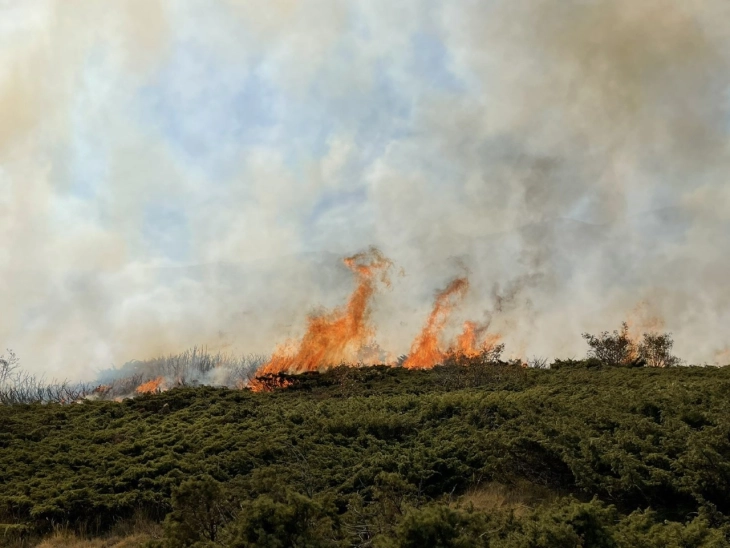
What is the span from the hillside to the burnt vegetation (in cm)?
3

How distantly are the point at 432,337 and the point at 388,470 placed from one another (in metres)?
22.3

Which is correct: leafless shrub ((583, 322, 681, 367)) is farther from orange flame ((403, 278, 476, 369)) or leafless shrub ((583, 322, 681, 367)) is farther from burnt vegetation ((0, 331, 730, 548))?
burnt vegetation ((0, 331, 730, 548))

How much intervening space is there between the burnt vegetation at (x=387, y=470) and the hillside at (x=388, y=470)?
1.2 inches

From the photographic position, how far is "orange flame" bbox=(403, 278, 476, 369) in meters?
31.4

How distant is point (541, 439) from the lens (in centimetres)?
942

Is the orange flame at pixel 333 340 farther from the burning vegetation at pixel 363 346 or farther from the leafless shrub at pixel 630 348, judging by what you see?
the leafless shrub at pixel 630 348

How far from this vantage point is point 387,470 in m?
10.1

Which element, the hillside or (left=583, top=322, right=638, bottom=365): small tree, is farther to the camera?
(left=583, top=322, right=638, bottom=365): small tree

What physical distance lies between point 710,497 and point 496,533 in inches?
147

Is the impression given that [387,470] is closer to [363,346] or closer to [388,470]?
[388,470]

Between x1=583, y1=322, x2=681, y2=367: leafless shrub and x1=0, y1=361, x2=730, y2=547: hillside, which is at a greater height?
x1=583, y1=322, x2=681, y2=367: leafless shrub

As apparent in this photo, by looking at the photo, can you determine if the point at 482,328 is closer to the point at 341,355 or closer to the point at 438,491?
the point at 341,355

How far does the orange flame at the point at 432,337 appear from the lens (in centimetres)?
3141

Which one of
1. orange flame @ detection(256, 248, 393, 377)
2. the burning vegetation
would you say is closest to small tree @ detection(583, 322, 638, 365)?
the burning vegetation
